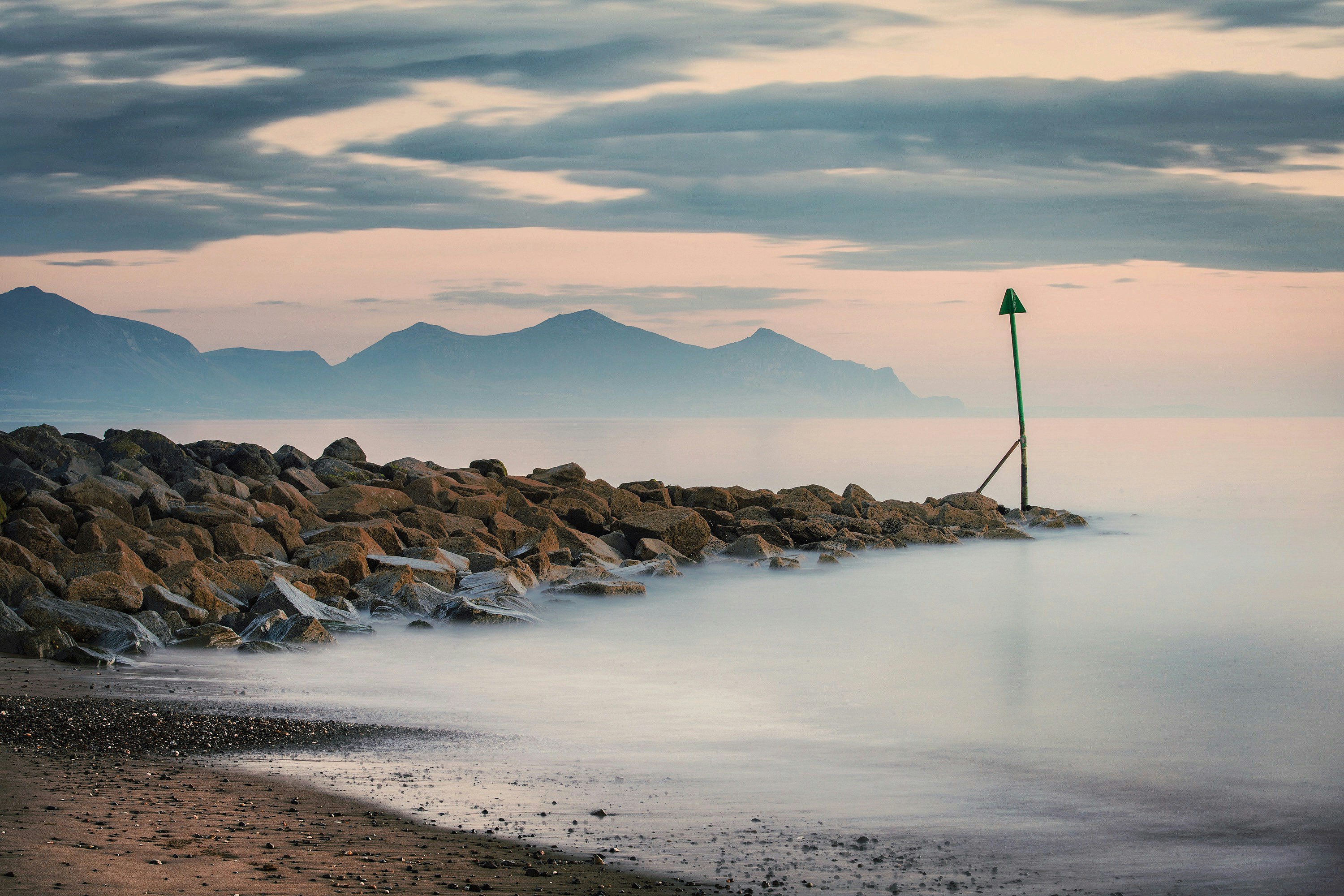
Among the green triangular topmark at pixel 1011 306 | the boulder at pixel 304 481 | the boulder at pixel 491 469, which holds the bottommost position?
the boulder at pixel 304 481

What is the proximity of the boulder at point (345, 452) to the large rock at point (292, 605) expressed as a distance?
14.1m

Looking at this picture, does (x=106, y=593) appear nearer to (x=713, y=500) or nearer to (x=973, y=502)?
(x=713, y=500)

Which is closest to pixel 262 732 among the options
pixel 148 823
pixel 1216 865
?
pixel 148 823

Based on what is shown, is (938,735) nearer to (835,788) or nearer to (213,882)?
(835,788)

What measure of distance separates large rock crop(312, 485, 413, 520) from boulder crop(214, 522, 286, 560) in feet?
10.1

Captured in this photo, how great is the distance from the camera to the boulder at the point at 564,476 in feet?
82.5

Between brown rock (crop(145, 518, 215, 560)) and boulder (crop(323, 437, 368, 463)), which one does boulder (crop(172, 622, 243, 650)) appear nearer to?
brown rock (crop(145, 518, 215, 560))

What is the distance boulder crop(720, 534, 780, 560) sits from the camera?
20.7 m

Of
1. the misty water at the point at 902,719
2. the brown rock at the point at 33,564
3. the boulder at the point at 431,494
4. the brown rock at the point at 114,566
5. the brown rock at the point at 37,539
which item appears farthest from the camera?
the boulder at the point at 431,494

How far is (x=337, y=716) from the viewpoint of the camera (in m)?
8.95

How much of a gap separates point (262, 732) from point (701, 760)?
116 inches

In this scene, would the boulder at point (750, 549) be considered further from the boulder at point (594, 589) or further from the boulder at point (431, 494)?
the boulder at point (431, 494)

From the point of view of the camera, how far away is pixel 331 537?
17016mm

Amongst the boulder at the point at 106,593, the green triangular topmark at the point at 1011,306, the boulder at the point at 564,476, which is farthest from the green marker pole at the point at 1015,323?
the boulder at the point at 106,593
